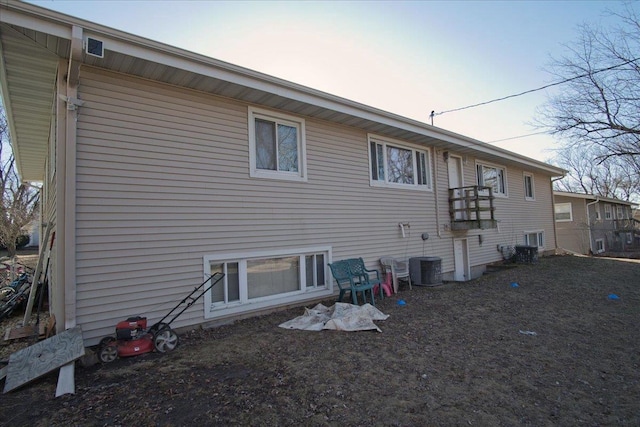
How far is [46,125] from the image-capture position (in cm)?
706

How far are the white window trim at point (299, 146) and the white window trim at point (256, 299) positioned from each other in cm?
134

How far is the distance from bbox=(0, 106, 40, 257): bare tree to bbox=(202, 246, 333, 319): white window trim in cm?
1899

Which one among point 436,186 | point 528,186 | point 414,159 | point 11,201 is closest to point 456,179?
point 436,186

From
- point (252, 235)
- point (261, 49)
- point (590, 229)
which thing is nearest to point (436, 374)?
point (252, 235)

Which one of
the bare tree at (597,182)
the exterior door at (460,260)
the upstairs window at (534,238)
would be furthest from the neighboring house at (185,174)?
the bare tree at (597,182)

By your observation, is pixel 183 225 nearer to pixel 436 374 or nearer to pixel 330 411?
pixel 330 411

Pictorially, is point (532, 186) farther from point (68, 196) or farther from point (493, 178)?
point (68, 196)

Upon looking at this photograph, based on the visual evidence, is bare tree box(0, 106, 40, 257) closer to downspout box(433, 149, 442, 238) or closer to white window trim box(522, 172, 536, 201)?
downspout box(433, 149, 442, 238)

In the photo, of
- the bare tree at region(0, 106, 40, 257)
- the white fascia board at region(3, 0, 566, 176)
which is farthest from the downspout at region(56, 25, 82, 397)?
the bare tree at region(0, 106, 40, 257)

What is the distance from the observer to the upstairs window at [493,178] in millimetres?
12008

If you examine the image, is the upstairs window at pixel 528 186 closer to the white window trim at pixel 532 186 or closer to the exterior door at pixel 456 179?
the white window trim at pixel 532 186

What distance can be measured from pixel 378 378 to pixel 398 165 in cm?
636

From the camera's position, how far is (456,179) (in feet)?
35.7

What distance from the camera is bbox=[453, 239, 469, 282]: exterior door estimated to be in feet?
33.7
